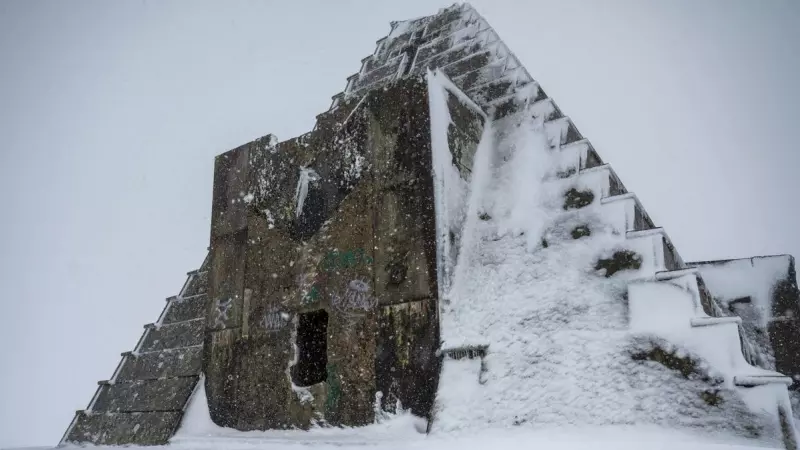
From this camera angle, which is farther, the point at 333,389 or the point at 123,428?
the point at 123,428

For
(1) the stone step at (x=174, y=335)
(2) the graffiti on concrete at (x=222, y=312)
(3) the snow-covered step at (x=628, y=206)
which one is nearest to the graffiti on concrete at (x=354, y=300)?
(2) the graffiti on concrete at (x=222, y=312)

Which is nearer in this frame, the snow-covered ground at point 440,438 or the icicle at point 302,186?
the snow-covered ground at point 440,438

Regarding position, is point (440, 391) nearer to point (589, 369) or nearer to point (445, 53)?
point (589, 369)

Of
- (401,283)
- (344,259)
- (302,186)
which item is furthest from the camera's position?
(302,186)

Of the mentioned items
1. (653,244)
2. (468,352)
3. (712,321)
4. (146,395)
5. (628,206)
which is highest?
(628,206)

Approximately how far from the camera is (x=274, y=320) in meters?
4.10

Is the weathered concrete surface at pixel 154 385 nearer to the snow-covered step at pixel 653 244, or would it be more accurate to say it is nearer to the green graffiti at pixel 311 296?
the green graffiti at pixel 311 296

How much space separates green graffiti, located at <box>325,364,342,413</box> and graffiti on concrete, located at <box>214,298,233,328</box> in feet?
3.63

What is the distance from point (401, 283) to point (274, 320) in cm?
105

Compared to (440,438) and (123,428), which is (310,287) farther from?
(123,428)

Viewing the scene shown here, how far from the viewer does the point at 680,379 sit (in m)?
2.70

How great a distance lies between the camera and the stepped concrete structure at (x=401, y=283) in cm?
291

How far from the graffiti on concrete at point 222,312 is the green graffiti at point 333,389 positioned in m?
1.11

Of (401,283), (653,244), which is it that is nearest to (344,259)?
(401,283)
